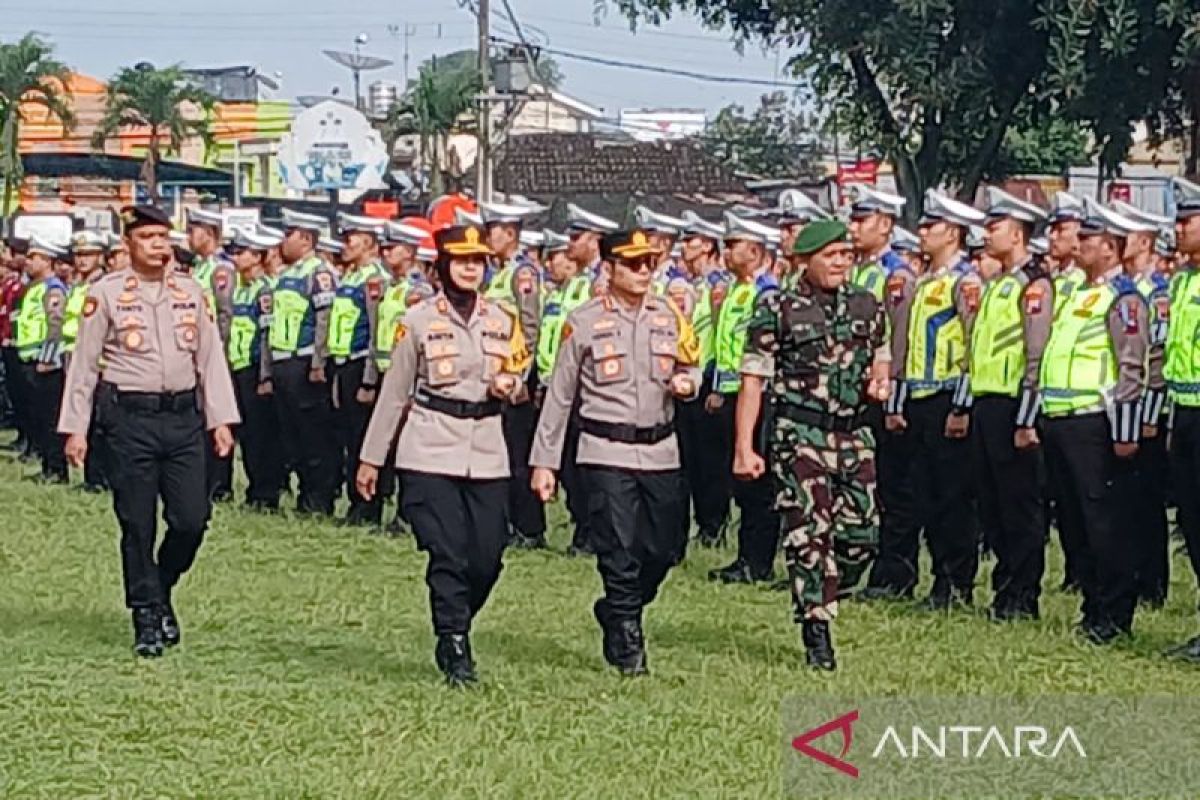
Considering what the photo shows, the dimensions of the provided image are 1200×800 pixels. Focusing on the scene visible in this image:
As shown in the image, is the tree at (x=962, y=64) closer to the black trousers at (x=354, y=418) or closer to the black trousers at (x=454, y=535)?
the black trousers at (x=354, y=418)

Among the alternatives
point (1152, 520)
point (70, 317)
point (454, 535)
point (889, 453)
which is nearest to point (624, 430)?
point (454, 535)

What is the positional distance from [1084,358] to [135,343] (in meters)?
4.28

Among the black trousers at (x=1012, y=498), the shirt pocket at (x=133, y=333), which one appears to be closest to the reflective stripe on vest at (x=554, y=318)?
the black trousers at (x=1012, y=498)

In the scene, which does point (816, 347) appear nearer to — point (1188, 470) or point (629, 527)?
point (629, 527)

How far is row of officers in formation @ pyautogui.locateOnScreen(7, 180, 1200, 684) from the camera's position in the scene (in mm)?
9367

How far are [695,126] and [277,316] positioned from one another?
235ft

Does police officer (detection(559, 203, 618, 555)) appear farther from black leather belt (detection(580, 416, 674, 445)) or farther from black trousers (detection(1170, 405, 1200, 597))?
black trousers (detection(1170, 405, 1200, 597))

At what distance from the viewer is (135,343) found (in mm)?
10031

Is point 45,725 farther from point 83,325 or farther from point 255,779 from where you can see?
point 83,325

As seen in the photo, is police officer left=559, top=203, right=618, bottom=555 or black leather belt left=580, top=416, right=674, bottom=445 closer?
black leather belt left=580, top=416, right=674, bottom=445

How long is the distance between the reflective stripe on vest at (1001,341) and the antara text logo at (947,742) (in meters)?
2.83

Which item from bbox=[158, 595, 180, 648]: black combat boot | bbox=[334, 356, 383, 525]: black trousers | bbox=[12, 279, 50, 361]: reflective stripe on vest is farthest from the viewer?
bbox=[12, 279, 50, 361]: reflective stripe on vest

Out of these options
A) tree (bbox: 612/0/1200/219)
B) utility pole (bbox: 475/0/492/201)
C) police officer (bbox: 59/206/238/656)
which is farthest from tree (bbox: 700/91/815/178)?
police officer (bbox: 59/206/238/656)

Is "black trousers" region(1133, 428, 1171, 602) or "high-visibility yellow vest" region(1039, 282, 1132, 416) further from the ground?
"high-visibility yellow vest" region(1039, 282, 1132, 416)
